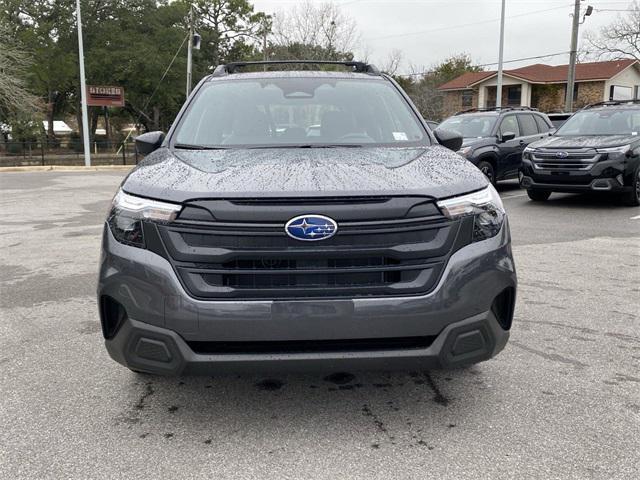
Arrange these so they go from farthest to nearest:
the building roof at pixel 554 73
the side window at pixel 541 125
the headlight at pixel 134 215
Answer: the building roof at pixel 554 73 < the side window at pixel 541 125 < the headlight at pixel 134 215

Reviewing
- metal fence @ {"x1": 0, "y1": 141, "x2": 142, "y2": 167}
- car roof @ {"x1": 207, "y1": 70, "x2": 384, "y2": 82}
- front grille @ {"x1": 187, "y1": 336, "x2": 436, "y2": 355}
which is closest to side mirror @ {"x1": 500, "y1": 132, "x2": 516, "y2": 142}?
car roof @ {"x1": 207, "y1": 70, "x2": 384, "y2": 82}

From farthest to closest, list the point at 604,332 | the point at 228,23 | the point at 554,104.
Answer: the point at 228,23, the point at 554,104, the point at 604,332

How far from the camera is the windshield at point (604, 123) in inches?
426

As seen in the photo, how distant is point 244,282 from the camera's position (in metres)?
2.66

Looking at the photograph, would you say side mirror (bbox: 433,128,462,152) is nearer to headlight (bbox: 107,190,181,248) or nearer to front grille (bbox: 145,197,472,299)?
front grille (bbox: 145,197,472,299)

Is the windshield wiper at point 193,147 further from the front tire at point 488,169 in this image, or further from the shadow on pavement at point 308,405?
the front tire at point 488,169

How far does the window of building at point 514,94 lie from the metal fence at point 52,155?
31.9 meters

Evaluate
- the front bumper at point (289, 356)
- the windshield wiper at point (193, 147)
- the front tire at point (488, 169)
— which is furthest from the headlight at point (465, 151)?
the front bumper at point (289, 356)

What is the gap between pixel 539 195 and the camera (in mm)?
11367

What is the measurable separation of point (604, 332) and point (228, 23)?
51.4 meters

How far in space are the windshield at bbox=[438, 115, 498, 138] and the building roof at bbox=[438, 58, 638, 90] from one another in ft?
121

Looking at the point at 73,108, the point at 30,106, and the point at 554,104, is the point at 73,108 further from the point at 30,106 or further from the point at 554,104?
the point at 554,104

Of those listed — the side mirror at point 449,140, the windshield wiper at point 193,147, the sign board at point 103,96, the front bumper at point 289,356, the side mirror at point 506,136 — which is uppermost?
the sign board at point 103,96

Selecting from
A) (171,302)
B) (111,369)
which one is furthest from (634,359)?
(111,369)
